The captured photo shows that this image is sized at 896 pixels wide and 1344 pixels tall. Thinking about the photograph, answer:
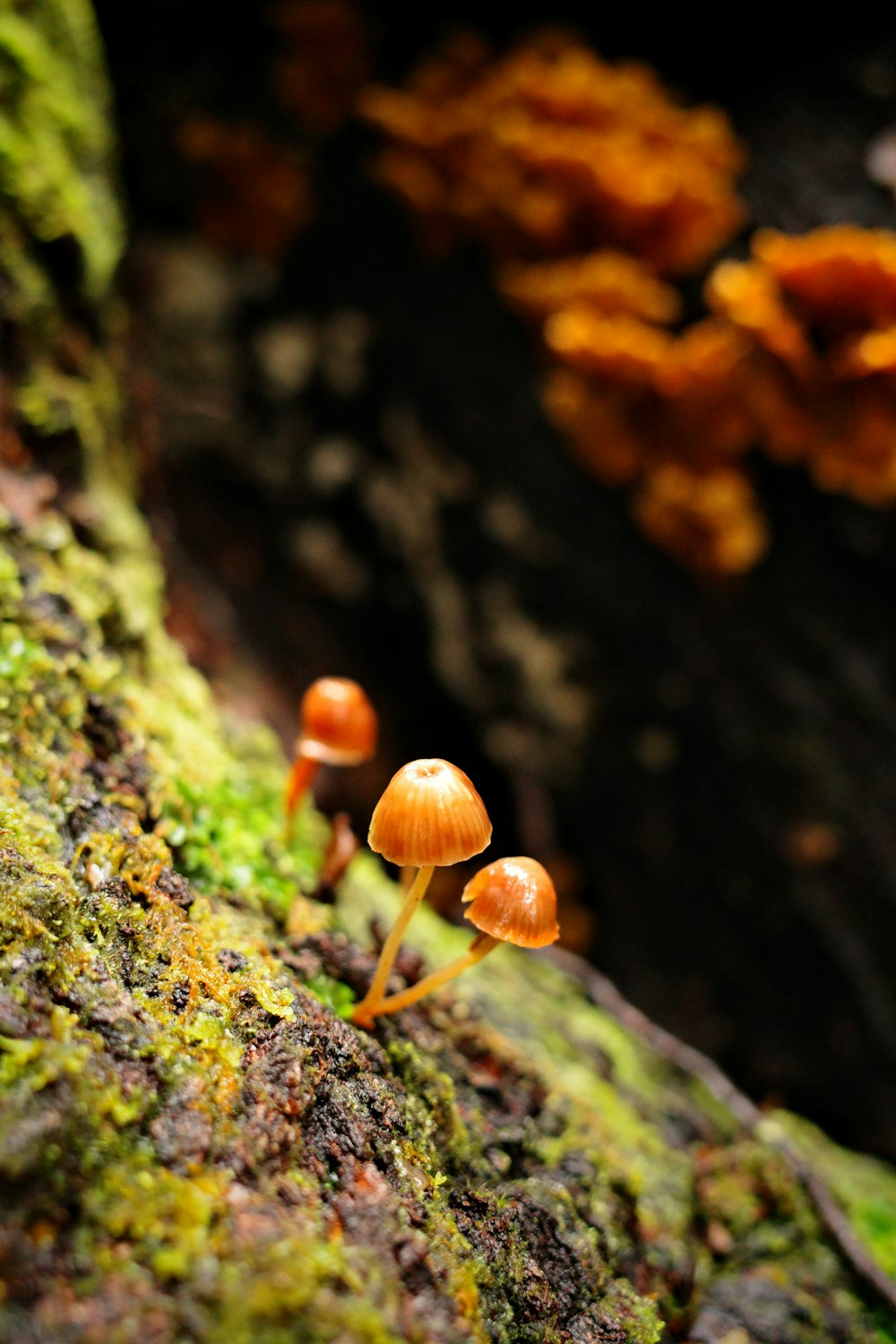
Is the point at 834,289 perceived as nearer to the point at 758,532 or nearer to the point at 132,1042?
the point at 758,532

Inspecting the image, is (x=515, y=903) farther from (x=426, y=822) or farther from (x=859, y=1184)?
(x=859, y=1184)

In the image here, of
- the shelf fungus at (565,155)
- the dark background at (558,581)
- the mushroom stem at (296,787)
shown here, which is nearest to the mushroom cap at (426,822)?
the mushroom stem at (296,787)

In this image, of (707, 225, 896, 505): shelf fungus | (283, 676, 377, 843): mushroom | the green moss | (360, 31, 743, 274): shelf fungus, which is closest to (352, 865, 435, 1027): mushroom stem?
(283, 676, 377, 843): mushroom

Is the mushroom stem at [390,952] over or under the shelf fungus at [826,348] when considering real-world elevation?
under

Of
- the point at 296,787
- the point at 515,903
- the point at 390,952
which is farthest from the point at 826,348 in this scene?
the point at 390,952

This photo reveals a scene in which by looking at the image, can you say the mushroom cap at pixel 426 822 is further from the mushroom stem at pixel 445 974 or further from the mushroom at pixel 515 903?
the mushroom stem at pixel 445 974

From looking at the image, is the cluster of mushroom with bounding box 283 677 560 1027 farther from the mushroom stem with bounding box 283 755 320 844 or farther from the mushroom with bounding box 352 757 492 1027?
the mushroom stem with bounding box 283 755 320 844
